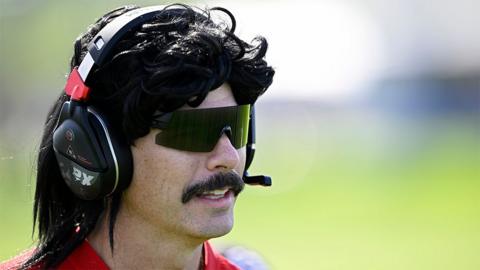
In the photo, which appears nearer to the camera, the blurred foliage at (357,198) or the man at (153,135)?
the man at (153,135)

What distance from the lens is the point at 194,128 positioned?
3.38 m

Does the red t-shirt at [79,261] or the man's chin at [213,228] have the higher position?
the man's chin at [213,228]

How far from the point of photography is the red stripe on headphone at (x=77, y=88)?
337 centimetres

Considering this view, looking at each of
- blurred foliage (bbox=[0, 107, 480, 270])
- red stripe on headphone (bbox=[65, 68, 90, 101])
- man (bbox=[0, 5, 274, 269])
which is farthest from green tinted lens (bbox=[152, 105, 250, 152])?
blurred foliage (bbox=[0, 107, 480, 270])

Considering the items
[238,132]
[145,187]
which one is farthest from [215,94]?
[145,187]

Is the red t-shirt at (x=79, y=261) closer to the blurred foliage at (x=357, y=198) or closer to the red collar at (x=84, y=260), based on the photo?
the red collar at (x=84, y=260)

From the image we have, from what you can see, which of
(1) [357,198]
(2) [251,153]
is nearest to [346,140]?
(1) [357,198]

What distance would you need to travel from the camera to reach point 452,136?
31844mm

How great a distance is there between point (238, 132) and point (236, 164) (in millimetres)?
116

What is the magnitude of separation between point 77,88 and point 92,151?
0.70 ft

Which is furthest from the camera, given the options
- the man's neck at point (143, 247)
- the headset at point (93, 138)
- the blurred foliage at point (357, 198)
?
the blurred foliage at point (357, 198)

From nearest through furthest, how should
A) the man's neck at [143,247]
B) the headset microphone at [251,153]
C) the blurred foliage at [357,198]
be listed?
the man's neck at [143,247]
the headset microphone at [251,153]
the blurred foliage at [357,198]

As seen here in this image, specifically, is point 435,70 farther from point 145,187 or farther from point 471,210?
point 145,187

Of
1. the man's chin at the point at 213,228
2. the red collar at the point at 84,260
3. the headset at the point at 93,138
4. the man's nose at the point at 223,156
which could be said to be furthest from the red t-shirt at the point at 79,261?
the man's nose at the point at 223,156
